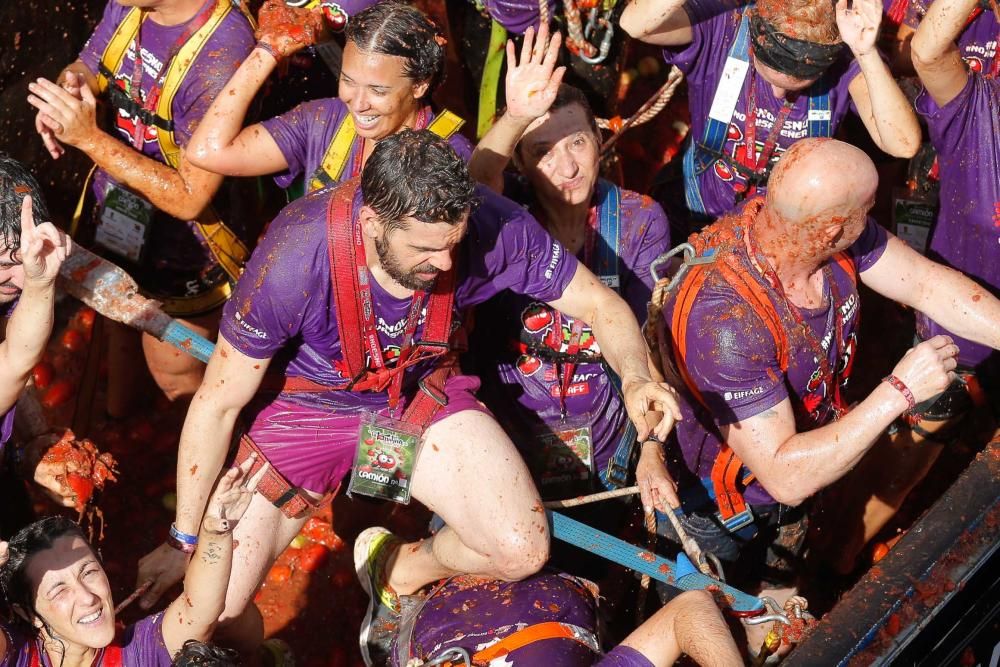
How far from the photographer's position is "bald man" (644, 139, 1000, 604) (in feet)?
13.6

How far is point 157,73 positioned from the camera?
5258mm

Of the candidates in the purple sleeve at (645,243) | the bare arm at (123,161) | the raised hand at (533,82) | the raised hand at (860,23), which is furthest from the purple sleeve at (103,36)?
the raised hand at (860,23)

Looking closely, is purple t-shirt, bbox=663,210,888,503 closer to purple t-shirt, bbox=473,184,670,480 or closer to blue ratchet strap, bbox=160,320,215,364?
purple t-shirt, bbox=473,184,670,480

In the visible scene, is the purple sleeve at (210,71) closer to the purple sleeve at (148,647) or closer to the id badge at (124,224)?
the id badge at (124,224)

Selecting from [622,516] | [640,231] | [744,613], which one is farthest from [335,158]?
[744,613]

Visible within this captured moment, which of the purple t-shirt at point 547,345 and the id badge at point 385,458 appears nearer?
the id badge at point 385,458

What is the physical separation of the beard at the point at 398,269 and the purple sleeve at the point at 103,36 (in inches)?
80.2

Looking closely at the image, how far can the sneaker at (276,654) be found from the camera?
5078 mm

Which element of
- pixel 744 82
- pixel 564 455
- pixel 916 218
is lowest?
pixel 564 455

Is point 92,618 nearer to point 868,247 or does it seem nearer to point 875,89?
point 868,247

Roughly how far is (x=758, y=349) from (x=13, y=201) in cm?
265

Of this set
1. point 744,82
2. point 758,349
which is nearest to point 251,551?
point 758,349

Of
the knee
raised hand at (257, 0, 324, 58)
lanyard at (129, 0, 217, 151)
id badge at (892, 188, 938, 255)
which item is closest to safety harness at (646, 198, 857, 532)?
the knee

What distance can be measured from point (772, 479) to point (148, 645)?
7.26 feet
